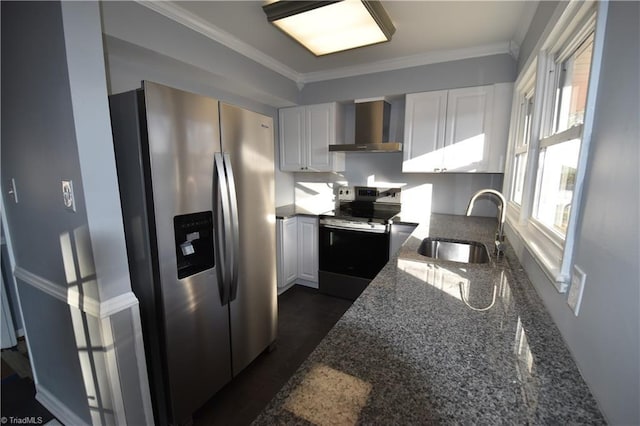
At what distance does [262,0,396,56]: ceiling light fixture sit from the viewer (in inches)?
60.3

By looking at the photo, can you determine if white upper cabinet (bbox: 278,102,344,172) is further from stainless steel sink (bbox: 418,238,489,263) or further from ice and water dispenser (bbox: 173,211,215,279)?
ice and water dispenser (bbox: 173,211,215,279)

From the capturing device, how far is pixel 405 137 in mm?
2926

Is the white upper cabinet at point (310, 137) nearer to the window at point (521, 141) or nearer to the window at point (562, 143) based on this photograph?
the window at point (521, 141)

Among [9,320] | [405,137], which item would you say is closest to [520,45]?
[405,137]

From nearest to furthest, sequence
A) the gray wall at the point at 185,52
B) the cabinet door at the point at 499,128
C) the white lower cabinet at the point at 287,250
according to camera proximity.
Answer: the gray wall at the point at 185,52, the cabinet door at the point at 499,128, the white lower cabinet at the point at 287,250

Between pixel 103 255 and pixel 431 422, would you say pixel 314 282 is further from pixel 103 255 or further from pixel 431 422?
pixel 431 422

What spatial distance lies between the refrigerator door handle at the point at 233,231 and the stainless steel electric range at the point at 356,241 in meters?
1.47

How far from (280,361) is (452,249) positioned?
1535mm

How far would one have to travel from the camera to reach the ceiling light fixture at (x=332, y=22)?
1531 mm

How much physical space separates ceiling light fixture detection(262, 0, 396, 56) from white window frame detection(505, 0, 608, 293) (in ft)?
2.87
